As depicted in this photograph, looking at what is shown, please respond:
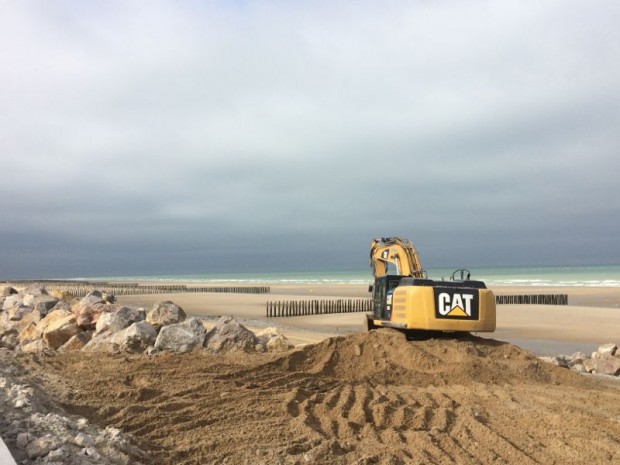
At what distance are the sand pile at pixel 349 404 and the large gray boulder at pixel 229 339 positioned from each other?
87cm

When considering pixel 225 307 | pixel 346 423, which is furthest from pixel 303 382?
pixel 225 307

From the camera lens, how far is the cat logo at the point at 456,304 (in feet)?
40.3

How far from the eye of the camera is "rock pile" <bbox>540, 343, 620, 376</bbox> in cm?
1345

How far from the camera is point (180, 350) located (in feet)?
40.1

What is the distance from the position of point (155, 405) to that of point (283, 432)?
71.2 inches

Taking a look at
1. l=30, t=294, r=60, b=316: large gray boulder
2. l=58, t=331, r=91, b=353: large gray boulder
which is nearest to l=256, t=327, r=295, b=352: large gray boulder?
l=58, t=331, r=91, b=353: large gray boulder

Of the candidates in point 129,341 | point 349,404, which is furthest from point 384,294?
point 129,341

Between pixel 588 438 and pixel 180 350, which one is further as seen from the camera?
pixel 180 350

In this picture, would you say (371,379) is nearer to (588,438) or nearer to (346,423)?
(346,423)

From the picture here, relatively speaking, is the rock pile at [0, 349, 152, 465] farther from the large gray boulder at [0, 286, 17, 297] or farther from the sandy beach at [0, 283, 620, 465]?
the large gray boulder at [0, 286, 17, 297]

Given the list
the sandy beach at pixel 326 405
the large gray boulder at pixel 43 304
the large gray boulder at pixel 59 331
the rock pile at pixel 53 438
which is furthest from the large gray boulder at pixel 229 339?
the large gray boulder at pixel 43 304

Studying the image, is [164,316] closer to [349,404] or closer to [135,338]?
[135,338]

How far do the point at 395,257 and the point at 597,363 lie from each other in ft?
18.2

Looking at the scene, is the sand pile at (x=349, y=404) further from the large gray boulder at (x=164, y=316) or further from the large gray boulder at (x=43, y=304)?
the large gray boulder at (x=43, y=304)
